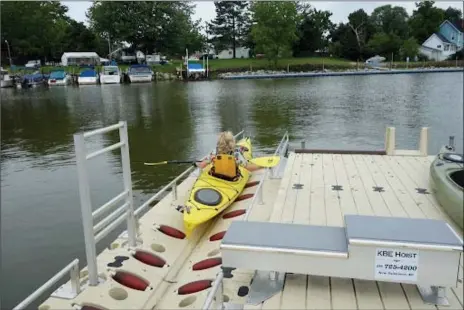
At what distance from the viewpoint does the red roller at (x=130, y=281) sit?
4.91 metres

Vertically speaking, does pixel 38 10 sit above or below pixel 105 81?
above

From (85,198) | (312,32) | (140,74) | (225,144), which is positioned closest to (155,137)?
(225,144)

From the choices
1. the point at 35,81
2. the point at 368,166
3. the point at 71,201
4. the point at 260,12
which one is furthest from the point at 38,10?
the point at 368,166

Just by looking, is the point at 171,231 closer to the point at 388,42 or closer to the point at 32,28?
the point at 388,42

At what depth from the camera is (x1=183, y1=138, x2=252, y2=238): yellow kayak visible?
6.39 m

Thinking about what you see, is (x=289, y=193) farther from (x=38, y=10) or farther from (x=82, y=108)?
(x=38, y=10)

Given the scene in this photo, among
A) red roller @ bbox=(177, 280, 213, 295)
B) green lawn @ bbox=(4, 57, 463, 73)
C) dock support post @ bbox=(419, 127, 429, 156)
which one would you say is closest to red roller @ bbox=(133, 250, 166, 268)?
red roller @ bbox=(177, 280, 213, 295)

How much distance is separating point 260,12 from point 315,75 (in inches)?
451

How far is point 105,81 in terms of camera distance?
48.2m

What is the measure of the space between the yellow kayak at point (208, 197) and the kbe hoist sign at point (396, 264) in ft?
11.3

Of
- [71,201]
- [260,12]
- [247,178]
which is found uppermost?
[260,12]

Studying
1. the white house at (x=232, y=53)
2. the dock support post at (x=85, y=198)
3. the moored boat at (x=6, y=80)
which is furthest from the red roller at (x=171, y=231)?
the white house at (x=232, y=53)

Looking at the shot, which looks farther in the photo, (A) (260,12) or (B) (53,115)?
(A) (260,12)

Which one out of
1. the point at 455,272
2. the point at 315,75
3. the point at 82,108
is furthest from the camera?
the point at 315,75
